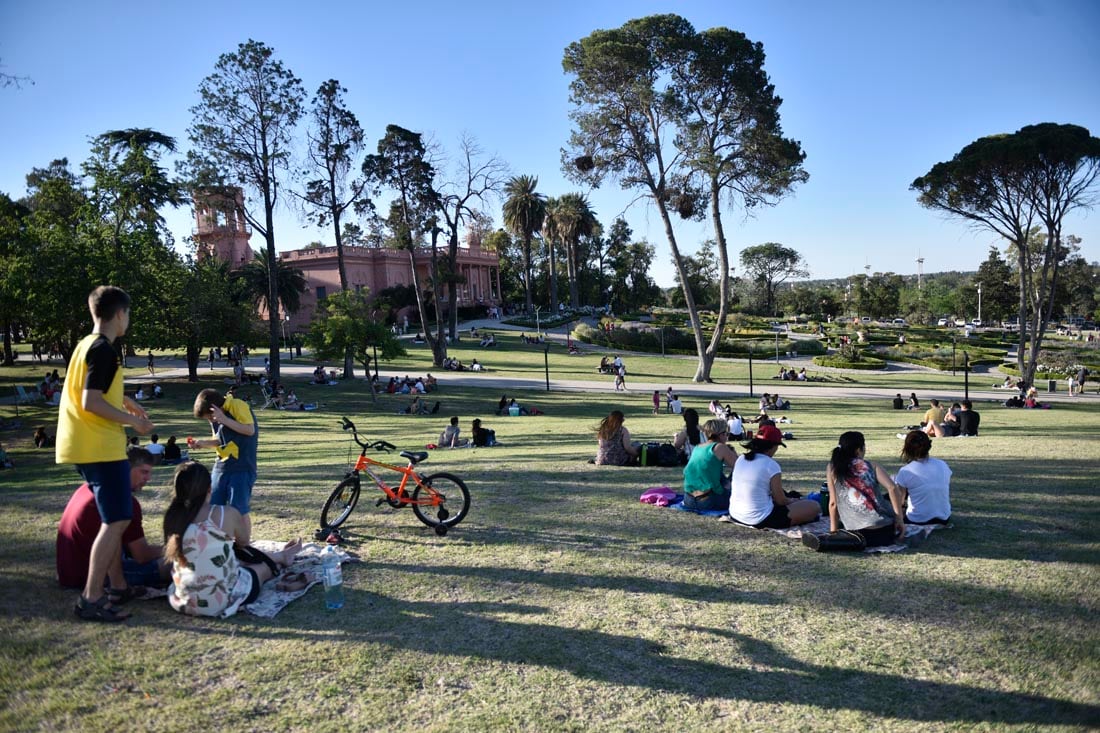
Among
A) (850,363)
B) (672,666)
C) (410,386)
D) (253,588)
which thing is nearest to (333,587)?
(253,588)

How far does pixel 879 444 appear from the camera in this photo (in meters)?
13.1

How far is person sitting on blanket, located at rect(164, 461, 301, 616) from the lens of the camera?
442cm

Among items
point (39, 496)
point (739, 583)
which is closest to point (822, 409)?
point (739, 583)

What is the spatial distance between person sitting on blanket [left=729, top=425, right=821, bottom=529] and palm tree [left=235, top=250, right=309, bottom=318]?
143ft

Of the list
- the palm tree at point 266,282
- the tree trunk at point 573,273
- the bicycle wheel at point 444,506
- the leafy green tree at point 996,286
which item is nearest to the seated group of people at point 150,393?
the palm tree at point 266,282

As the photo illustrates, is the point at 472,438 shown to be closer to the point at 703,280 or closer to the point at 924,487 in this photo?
the point at 924,487

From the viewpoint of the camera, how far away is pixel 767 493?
6.34 m

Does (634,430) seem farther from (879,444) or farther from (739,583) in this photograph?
(739,583)

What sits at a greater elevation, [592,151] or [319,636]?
[592,151]

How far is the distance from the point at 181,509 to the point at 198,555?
1.06 feet

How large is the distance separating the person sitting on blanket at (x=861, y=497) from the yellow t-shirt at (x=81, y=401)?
17.8ft

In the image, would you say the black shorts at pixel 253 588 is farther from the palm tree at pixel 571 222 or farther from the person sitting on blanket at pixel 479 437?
the palm tree at pixel 571 222

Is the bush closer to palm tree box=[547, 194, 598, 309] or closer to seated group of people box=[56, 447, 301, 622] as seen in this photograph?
palm tree box=[547, 194, 598, 309]

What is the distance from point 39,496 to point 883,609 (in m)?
8.96
